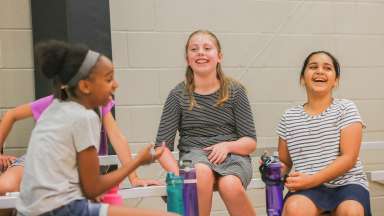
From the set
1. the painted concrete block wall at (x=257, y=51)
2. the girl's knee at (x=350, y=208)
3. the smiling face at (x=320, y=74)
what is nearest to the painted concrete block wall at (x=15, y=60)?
the painted concrete block wall at (x=257, y=51)

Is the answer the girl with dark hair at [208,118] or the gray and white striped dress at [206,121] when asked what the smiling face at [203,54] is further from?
the gray and white striped dress at [206,121]

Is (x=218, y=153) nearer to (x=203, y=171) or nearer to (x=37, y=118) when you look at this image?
(x=203, y=171)

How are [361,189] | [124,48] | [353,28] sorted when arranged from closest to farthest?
[361,189] < [124,48] < [353,28]

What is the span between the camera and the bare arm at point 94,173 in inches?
67.7

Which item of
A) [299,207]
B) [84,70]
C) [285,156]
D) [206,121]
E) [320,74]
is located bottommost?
[299,207]

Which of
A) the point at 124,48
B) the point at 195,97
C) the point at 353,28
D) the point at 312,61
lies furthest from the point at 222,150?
the point at 353,28

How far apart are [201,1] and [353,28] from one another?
39.6 inches

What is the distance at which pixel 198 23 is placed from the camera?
3.47 m

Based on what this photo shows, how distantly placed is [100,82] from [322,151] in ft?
3.52

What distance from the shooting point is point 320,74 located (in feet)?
→ 8.29

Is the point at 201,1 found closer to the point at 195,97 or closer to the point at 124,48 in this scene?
the point at 124,48

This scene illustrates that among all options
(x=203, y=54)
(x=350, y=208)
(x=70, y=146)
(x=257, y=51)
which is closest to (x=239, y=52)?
(x=257, y=51)

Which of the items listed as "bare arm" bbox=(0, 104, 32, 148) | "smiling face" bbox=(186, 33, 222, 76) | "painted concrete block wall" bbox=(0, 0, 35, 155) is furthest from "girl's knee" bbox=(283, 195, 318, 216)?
"painted concrete block wall" bbox=(0, 0, 35, 155)

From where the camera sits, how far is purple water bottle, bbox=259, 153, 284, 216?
2373 millimetres
